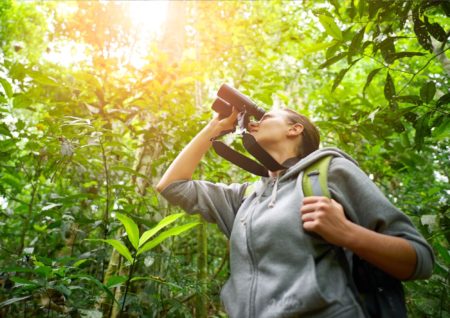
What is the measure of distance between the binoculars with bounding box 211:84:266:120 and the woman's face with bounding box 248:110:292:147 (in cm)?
5

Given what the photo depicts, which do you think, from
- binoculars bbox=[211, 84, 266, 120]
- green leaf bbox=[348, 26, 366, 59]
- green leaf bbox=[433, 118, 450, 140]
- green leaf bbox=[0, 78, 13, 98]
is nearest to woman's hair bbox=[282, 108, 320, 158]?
binoculars bbox=[211, 84, 266, 120]

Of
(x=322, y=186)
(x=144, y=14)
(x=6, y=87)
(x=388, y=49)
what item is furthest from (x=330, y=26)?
(x=144, y=14)

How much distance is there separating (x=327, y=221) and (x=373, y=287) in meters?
0.32

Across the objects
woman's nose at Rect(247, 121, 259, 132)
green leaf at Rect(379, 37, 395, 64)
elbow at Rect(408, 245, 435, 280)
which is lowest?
elbow at Rect(408, 245, 435, 280)

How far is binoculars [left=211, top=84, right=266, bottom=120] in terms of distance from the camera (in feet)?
6.18

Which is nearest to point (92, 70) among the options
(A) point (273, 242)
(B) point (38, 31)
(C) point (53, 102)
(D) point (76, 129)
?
(C) point (53, 102)

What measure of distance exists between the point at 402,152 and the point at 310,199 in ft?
6.46

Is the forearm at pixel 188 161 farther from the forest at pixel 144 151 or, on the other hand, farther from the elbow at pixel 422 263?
the elbow at pixel 422 263

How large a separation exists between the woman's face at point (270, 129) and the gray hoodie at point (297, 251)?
34cm

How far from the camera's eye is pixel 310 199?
3.92 feet

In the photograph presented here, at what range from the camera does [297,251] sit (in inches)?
48.3

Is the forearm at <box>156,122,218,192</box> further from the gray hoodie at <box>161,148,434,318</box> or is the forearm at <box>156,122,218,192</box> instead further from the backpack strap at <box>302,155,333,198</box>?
the backpack strap at <box>302,155,333,198</box>

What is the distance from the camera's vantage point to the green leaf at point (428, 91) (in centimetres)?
180

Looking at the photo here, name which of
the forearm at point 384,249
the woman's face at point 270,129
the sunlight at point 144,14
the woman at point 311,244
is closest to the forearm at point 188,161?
the woman's face at point 270,129
